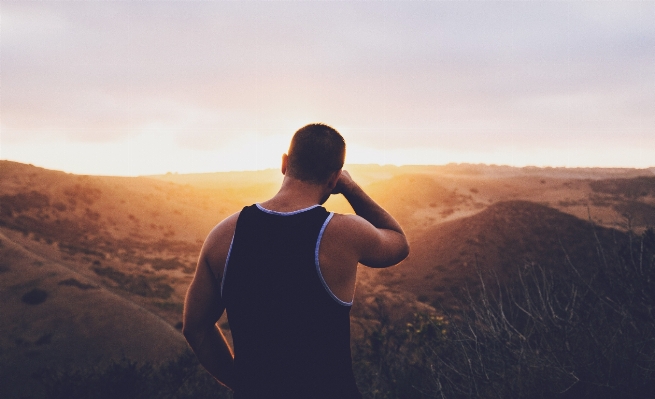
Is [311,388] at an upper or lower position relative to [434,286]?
upper

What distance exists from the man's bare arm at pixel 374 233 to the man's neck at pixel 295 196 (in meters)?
0.20

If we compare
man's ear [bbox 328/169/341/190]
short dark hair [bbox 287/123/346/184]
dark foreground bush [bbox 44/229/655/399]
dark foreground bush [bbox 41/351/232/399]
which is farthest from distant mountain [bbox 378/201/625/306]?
short dark hair [bbox 287/123/346/184]

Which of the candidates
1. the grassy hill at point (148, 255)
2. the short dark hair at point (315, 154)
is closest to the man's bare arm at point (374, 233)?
the short dark hair at point (315, 154)

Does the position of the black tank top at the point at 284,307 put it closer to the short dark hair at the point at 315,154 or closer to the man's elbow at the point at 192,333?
the short dark hair at the point at 315,154

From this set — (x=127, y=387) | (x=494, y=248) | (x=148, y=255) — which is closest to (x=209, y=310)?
(x=127, y=387)

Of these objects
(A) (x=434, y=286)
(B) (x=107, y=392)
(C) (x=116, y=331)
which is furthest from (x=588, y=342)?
(A) (x=434, y=286)

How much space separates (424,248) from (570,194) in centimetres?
2968

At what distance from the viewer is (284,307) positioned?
1.48 metres

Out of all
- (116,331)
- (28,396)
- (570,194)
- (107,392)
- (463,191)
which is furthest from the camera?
(463,191)

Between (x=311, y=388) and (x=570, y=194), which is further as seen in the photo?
(x=570, y=194)

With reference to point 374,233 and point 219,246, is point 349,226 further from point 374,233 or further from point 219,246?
point 219,246

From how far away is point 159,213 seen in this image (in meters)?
39.1

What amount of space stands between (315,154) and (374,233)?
0.43 metres

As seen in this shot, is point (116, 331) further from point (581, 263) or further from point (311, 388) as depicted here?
point (581, 263)
